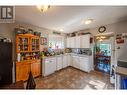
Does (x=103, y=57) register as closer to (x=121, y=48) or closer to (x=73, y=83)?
(x=121, y=48)

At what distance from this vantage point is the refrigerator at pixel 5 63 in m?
2.45

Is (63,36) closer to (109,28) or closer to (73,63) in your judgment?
(73,63)

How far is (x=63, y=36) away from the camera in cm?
602

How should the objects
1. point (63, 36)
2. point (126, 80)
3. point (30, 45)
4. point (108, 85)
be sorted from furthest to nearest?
1. point (63, 36)
2. point (30, 45)
3. point (108, 85)
4. point (126, 80)

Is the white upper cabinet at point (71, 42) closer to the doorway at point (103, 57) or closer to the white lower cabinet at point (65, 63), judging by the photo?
the white lower cabinet at point (65, 63)

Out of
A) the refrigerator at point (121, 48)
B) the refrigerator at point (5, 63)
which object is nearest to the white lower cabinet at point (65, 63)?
the refrigerator at point (5, 63)

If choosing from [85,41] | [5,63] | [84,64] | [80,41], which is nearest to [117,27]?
[85,41]

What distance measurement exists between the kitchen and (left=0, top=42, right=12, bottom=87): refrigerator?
0.29 m

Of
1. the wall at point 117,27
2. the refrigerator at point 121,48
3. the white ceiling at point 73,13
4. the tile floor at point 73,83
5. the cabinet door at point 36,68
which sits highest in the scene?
the white ceiling at point 73,13

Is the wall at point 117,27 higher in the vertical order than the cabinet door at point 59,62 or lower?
higher

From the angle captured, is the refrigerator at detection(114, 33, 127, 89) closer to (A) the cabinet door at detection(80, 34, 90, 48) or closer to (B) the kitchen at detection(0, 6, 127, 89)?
(B) the kitchen at detection(0, 6, 127, 89)

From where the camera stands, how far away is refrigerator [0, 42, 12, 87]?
2.45 meters
